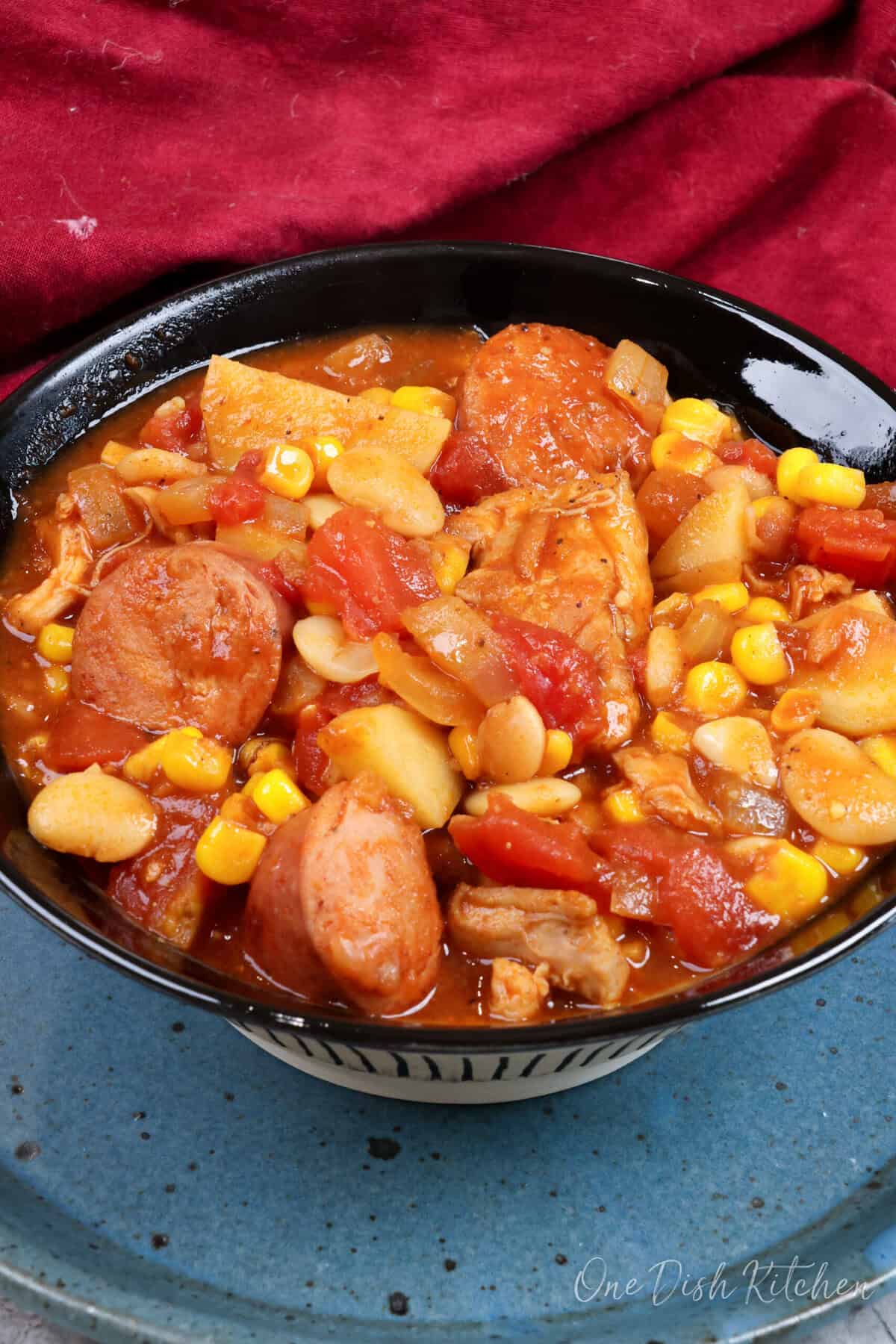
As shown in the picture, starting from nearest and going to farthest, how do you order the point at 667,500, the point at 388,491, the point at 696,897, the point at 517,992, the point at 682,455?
1. the point at 517,992
2. the point at 696,897
3. the point at 388,491
4. the point at 667,500
5. the point at 682,455

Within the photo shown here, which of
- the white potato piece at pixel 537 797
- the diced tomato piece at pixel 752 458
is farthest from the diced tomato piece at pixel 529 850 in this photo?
the diced tomato piece at pixel 752 458

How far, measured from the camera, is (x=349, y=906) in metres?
2.53

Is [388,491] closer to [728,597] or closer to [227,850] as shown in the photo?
[728,597]

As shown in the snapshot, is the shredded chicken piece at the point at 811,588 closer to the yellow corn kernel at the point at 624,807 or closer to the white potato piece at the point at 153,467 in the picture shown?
the yellow corn kernel at the point at 624,807

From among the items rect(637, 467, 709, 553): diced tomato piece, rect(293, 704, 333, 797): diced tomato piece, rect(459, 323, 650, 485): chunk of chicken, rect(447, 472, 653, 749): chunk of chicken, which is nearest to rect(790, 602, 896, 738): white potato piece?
rect(447, 472, 653, 749): chunk of chicken

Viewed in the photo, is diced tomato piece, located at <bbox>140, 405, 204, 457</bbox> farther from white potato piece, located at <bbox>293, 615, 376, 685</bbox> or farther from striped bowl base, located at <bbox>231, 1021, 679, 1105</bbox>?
striped bowl base, located at <bbox>231, 1021, 679, 1105</bbox>

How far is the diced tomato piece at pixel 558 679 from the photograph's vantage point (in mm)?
3078

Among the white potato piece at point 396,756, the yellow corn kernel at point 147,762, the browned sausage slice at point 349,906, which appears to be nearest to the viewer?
the browned sausage slice at point 349,906

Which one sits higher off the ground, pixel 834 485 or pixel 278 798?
pixel 834 485

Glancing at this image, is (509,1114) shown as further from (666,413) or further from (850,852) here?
(666,413)

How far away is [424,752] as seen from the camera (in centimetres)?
297

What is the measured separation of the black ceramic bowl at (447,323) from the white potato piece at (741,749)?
14.5 inches

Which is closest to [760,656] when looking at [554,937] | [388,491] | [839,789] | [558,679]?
[839,789]

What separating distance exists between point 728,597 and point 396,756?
1.13m
